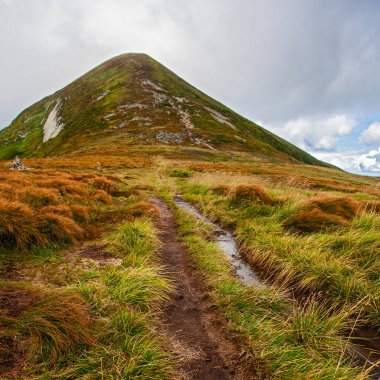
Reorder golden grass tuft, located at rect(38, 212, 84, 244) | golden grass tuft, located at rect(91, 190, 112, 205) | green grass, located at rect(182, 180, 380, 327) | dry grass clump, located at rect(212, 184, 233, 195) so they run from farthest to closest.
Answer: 1. dry grass clump, located at rect(212, 184, 233, 195)
2. golden grass tuft, located at rect(91, 190, 112, 205)
3. golden grass tuft, located at rect(38, 212, 84, 244)
4. green grass, located at rect(182, 180, 380, 327)

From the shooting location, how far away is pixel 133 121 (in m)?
92.0

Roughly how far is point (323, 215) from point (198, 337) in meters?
6.58

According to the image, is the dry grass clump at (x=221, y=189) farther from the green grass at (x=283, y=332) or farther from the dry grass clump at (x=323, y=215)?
the green grass at (x=283, y=332)

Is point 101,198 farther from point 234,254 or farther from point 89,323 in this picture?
point 89,323

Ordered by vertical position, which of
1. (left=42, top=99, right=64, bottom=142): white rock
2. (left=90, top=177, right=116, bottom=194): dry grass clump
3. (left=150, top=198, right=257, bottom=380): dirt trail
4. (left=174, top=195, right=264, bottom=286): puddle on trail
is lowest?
(left=150, top=198, right=257, bottom=380): dirt trail

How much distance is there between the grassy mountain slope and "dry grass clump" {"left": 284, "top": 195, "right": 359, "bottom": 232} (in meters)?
61.9

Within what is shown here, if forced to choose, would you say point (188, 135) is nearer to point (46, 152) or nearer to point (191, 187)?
point (46, 152)

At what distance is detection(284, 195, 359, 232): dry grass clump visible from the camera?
29.0 feet

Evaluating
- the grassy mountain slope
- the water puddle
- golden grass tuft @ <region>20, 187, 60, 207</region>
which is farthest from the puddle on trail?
the grassy mountain slope

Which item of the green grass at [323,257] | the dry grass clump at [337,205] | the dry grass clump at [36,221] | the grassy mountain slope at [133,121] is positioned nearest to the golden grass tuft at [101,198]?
the dry grass clump at [36,221]

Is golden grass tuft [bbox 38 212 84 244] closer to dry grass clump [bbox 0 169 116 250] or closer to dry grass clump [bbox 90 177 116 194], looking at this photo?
dry grass clump [bbox 0 169 116 250]

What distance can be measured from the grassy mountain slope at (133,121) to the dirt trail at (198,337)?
212 feet

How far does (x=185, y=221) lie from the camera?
37.3 ft

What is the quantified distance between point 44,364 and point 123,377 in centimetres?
102
